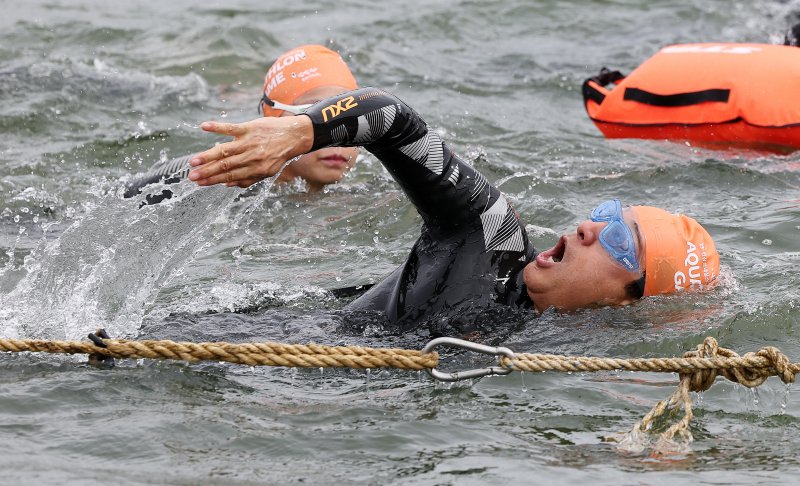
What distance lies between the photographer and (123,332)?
195 inches

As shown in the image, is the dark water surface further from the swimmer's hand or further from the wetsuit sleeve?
the swimmer's hand

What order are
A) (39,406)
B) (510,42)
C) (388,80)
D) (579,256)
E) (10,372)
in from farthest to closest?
(510,42), (388,80), (579,256), (10,372), (39,406)

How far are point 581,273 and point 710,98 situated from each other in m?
4.11

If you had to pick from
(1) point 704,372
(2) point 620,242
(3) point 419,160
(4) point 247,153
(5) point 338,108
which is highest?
(5) point 338,108

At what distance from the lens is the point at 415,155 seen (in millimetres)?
4590

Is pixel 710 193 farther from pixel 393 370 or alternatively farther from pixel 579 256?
pixel 393 370

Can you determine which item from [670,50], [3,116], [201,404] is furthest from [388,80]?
[201,404]

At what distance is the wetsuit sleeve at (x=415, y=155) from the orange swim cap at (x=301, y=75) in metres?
2.95

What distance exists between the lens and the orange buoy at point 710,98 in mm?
8227

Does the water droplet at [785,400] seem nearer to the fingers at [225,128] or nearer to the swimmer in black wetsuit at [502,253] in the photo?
the swimmer in black wetsuit at [502,253]

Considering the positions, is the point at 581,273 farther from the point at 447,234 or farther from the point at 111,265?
the point at 111,265

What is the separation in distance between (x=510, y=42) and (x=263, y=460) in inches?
343

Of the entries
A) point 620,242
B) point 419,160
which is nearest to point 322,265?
point 419,160

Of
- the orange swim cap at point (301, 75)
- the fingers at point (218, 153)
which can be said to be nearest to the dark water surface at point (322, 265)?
the orange swim cap at point (301, 75)
